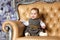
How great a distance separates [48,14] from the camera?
2982 millimetres

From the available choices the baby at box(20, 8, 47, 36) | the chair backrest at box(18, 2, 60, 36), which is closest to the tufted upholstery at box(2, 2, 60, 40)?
the chair backrest at box(18, 2, 60, 36)

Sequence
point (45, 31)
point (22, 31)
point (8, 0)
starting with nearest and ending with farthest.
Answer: point (22, 31) < point (45, 31) < point (8, 0)

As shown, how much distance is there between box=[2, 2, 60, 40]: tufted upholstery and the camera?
2.90 m

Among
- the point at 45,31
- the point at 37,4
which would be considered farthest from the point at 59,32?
the point at 37,4

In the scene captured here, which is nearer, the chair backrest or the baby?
the baby

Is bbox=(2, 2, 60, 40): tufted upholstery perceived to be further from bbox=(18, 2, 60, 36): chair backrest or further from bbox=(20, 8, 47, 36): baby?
bbox=(20, 8, 47, 36): baby

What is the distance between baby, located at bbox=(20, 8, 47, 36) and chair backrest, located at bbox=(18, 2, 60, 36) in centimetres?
20

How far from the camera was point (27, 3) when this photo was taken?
3092mm

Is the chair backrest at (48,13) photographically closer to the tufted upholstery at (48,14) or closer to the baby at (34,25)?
the tufted upholstery at (48,14)

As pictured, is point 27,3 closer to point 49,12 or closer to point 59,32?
point 49,12

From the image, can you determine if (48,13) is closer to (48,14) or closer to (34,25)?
(48,14)

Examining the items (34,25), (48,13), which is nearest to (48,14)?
(48,13)

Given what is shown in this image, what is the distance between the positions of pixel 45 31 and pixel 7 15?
942mm

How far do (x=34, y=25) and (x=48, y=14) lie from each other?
1.31 ft
